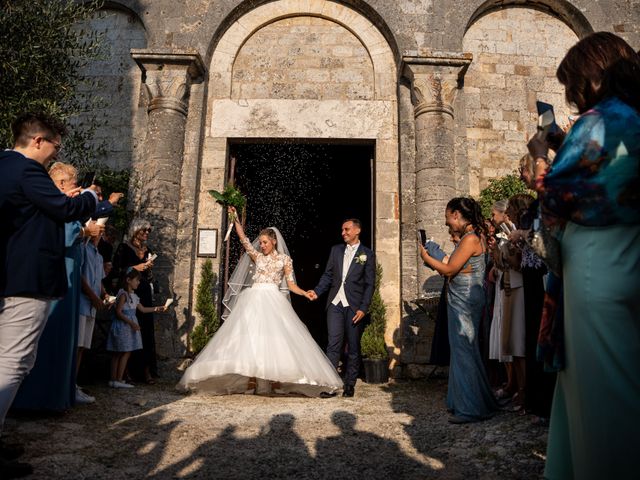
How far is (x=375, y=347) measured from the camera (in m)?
7.61

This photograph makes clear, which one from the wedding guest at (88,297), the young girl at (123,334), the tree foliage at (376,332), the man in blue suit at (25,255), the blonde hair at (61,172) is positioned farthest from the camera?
the tree foliage at (376,332)

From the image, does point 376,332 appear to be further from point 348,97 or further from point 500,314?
point 348,97

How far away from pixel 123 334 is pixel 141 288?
867mm

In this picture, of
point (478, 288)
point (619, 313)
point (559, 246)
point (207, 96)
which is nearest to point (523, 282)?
point (478, 288)

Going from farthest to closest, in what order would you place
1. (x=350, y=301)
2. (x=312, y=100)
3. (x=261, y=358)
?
(x=312, y=100) → (x=350, y=301) → (x=261, y=358)

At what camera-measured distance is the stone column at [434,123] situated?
26.9 ft

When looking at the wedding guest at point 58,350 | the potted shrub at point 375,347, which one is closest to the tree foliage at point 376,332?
the potted shrub at point 375,347

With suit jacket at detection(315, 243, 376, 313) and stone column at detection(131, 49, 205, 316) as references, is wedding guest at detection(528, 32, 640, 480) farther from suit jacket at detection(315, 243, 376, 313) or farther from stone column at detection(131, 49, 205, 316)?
A: stone column at detection(131, 49, 205, 316)

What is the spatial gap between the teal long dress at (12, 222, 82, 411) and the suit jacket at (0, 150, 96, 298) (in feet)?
4.64

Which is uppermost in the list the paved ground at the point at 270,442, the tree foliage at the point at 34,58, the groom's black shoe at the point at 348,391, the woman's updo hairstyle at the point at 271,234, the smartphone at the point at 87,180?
the tree foliage at the point at 34,58

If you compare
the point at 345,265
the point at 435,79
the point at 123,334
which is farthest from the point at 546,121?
the point at 435,79

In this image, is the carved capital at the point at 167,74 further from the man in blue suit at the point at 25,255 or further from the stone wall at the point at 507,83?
Answer: the man in blue suit at the point at 25,255

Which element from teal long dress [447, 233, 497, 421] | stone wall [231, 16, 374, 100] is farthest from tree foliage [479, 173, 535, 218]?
teal long dress [447, 233, 497, 421]

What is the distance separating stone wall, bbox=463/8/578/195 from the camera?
898 cm
